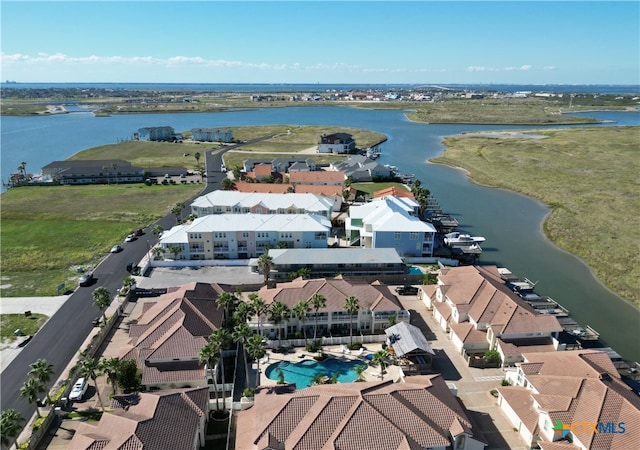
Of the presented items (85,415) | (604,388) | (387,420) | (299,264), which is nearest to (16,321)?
(85,415)

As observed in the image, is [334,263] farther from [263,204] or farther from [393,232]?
[263,204]

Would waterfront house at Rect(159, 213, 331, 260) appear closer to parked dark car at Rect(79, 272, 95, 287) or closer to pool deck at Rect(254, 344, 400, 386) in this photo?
parked dark car at Rect(79, 272, 95, 287)

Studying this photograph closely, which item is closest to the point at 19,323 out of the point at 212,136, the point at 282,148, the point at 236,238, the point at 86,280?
the point at 86,280

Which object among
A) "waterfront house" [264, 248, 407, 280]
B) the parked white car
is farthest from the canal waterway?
the parked white car

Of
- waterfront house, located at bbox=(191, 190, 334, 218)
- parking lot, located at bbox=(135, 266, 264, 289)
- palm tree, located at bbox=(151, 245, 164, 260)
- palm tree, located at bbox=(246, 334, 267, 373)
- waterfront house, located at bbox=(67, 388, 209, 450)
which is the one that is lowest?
parking lot, located at bbox=(135, 266, 264, 289)

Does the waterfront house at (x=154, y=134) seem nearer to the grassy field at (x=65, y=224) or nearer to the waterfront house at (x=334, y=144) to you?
the waterfront house at (x=334, y=144)

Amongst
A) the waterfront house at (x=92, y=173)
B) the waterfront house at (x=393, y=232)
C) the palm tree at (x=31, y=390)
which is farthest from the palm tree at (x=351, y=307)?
the waterfront house at (x=92, y=173)
